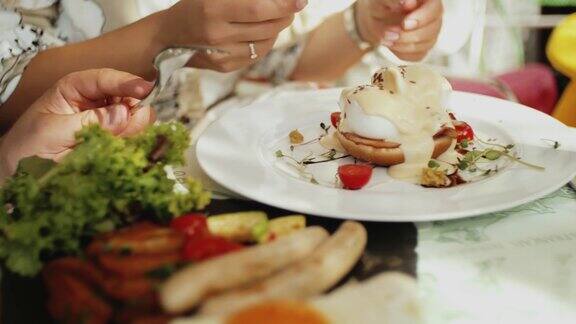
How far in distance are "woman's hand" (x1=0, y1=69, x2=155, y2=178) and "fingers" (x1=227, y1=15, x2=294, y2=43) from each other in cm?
29

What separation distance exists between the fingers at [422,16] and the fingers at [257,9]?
0.44m

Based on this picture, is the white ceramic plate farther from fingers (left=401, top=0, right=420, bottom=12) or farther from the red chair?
the red chair

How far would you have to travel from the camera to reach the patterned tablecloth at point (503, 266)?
2.59ft

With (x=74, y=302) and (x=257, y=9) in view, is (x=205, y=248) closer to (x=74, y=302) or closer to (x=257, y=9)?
(x=74, y=302)

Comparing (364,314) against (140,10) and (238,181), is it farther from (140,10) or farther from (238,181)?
(140,10)

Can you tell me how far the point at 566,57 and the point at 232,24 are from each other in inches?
41.7

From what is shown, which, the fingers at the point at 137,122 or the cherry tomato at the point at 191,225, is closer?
the cherry tomato at the point at 191,225

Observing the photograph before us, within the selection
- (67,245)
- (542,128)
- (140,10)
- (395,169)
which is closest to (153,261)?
(67,245)

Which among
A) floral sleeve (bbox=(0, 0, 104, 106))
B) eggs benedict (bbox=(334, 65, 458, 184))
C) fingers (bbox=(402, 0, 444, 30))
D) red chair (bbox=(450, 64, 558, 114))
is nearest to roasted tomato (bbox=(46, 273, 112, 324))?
eggs benedict (bbox=(334, 65, 458, 184))

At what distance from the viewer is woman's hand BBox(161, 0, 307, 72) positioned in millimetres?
1334

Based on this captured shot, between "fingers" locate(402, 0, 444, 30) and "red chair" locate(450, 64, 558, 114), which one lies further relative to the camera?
"red chair" locate(450, 64, 558, 114)

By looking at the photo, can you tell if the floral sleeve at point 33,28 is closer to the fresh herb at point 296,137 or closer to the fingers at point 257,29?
the fingers at point 257,29

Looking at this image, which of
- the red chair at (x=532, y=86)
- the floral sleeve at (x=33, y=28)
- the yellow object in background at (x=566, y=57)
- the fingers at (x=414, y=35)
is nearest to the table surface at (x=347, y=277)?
the floral sleeve at (x=33, y=28)

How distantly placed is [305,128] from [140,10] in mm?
1014
